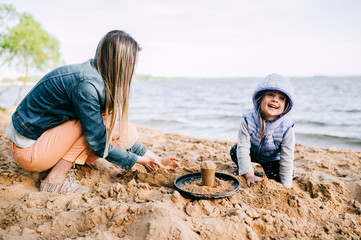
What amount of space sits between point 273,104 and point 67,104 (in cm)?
201

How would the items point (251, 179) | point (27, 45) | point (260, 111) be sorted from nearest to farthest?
point (251, 179)
point (260, 111)
point (27, 45)

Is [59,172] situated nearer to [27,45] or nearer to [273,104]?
[273,104]

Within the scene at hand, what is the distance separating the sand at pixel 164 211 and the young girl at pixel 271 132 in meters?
0.26

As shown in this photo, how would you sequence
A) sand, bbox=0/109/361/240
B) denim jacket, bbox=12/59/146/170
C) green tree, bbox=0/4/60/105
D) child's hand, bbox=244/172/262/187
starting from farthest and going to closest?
1. green tree, bbox=0/4/60/105
2. child's hand, bbox=244/172/262/187
3. denim jacket, bbox=12/59/146/170
4. sand, bbox=0/109/361/240

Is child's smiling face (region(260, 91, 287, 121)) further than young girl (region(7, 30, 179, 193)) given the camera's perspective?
Yes

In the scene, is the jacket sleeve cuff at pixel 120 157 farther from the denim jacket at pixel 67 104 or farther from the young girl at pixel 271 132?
the young girl at pixel 271 132

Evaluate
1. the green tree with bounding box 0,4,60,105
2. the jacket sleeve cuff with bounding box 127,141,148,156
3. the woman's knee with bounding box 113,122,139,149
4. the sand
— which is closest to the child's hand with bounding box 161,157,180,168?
the sand

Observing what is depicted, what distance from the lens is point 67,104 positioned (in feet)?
7.25

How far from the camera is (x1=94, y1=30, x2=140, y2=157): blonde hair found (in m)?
2.12

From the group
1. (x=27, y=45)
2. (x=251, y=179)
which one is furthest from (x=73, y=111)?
(x=27, y=45)

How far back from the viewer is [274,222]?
187cm

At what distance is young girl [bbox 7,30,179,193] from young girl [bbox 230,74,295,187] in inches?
52.6

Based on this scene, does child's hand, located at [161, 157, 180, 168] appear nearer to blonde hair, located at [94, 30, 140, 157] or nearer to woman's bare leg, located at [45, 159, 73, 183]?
blonde hair, located at [94, 30, 140, 157]

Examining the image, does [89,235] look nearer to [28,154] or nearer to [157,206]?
[157,206]
